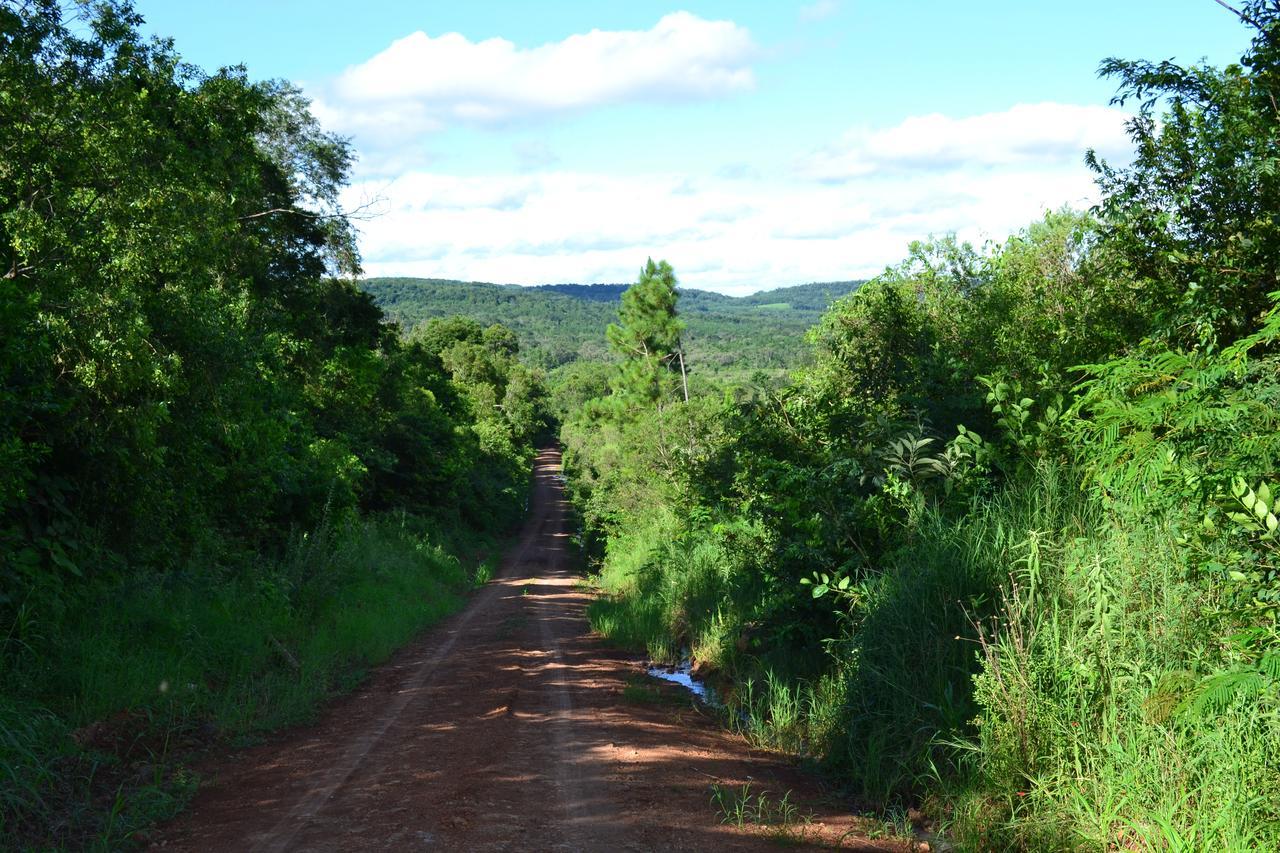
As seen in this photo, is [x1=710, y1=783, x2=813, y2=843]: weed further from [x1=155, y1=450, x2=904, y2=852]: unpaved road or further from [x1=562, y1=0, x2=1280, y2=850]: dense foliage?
[x1=562, y1=0, x2=1280, y2=850]: dense foliage

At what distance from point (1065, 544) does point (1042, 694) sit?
1459mm

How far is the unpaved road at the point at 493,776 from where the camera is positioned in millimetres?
5691

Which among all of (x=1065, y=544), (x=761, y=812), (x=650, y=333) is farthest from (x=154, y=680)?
(x=650, y=333)

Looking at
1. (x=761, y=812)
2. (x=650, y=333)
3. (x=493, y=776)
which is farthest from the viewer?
(x=650, y=333)

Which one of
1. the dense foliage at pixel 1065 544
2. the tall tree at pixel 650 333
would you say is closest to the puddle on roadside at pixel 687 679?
the dense foliage at pixel 1065 544

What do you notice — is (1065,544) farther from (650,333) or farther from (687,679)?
(650,333)

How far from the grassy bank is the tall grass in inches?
183

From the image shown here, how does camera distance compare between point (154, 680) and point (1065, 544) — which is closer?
point (1065, 544)

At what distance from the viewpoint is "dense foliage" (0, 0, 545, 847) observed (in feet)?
25.1

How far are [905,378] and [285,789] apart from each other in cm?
805

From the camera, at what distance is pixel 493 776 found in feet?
22.7

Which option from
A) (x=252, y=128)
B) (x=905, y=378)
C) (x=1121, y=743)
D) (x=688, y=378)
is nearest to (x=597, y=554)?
(x=688, y=378)

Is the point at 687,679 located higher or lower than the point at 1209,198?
lower

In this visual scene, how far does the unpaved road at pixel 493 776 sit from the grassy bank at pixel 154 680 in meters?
0.38
